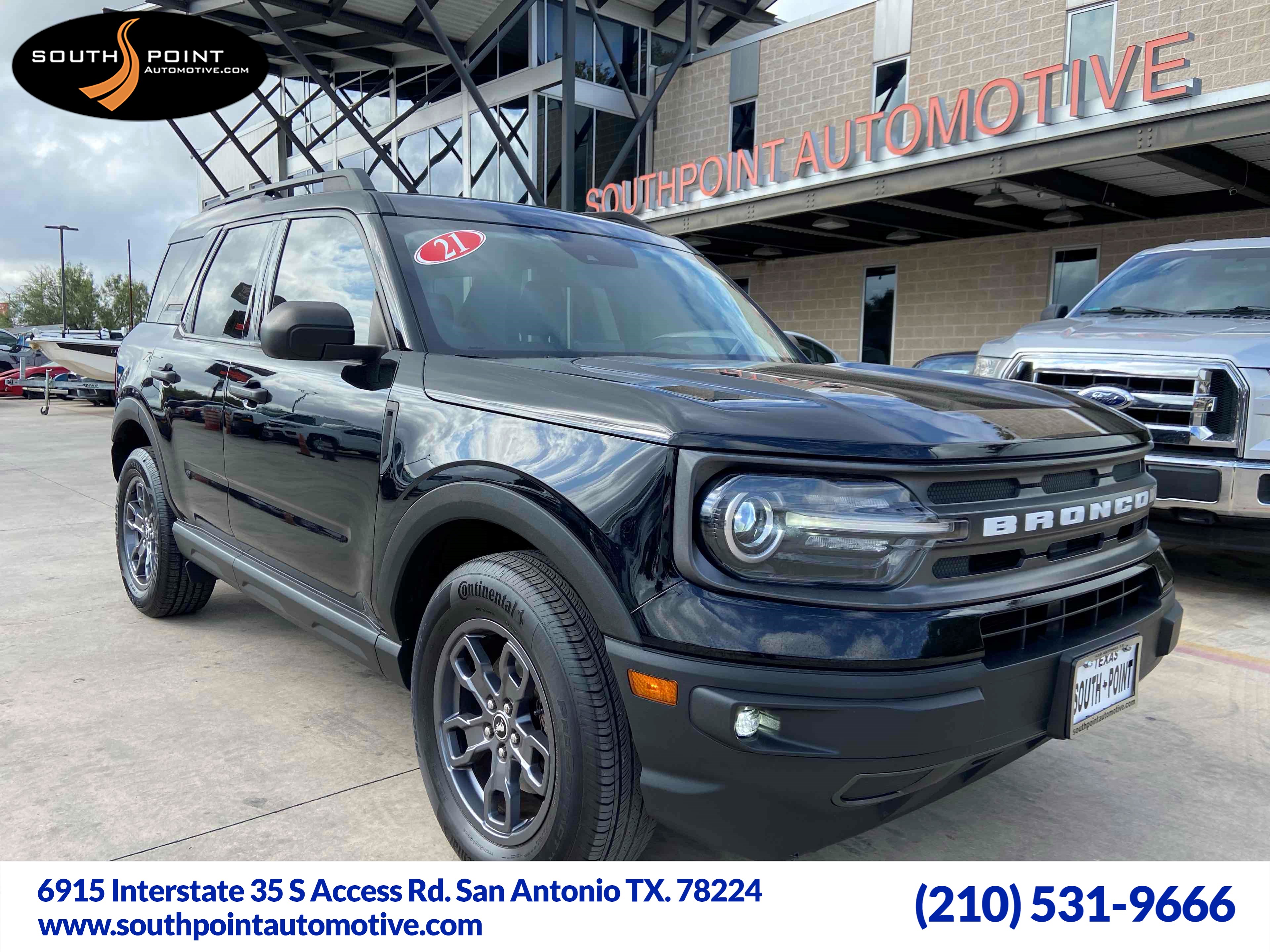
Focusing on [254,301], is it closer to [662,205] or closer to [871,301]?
[662,205]

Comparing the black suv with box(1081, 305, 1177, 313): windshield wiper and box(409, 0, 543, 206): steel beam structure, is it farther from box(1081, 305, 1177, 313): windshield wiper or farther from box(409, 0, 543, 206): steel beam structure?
box(409, 0, 543, 206): steel beam structure

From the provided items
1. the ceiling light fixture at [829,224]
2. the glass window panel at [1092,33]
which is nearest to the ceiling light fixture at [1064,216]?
the glass window panel at [1092,33]

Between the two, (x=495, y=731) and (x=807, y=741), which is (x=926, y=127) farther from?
(x=807, y=741)

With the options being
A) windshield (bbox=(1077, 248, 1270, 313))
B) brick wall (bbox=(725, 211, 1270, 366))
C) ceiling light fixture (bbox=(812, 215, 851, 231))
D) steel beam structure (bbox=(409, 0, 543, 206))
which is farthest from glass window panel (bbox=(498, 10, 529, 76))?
windshield (bbox=(1077, 248, 1270, 313))

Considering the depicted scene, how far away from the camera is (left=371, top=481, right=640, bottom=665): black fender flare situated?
2.05m

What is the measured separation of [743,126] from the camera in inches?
771

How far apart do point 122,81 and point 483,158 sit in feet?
31.7

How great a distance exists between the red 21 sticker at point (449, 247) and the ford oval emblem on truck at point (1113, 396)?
3.63 meters

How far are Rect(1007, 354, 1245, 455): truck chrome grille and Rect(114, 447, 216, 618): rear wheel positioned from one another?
13.8 ft

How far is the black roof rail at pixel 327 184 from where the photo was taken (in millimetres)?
3393

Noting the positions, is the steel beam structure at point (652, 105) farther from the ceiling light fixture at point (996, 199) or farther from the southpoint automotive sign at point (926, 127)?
→ the ceiling light fixture at point (996, 199)

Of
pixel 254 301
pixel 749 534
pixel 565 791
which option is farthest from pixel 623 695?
pixel 254 301

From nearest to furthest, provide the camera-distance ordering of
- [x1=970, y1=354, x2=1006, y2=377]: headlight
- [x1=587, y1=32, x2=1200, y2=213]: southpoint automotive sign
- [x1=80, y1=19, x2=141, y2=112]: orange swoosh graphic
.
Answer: [x1=970, y1=354, x2=1006, y2=377]: headlight < [x1=587, y1=32, x2=1200, y2=213]: southpoint automotive sign < [x1=80, y1=19, x2=141, y2=112]: orange swoosh graphic

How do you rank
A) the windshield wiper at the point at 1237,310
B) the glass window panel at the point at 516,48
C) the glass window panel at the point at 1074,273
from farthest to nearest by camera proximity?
the glass window panel at the point at 516,48 → the glass window panel at the point at 1074,273 → the windshield wiper at the point at 1237,310
